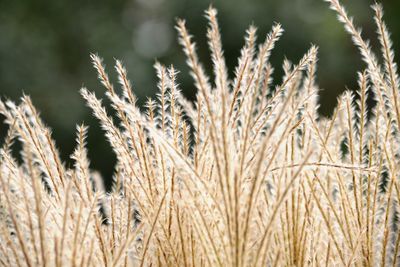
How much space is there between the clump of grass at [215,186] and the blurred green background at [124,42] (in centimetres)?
545

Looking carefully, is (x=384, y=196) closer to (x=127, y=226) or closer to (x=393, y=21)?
(x=127, y=226)

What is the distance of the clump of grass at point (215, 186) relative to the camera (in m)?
0.72

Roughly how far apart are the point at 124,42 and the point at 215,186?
6832 millimetres

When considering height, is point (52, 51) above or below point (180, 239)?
above

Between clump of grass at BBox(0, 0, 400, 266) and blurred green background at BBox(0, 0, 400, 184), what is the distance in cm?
545

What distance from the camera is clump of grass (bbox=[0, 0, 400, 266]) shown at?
72cm

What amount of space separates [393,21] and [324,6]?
0.83 metres

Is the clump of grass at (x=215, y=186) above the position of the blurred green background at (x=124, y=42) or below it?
below

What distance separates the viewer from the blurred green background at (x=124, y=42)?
21.9 feet

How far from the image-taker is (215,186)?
793 millimetres

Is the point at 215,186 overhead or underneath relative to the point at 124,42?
underneath

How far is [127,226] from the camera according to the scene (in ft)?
2.74

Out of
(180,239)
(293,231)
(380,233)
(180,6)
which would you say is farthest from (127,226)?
(180,6)

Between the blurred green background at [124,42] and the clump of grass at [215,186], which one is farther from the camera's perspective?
the blurred green background at [124,42]
